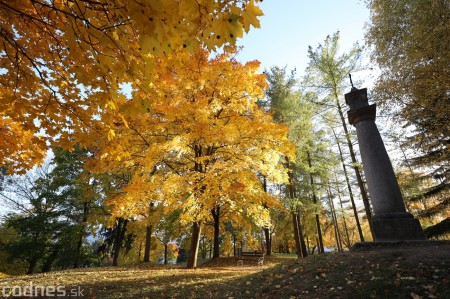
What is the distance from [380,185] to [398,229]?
125cm

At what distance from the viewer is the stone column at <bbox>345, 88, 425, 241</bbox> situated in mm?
6430

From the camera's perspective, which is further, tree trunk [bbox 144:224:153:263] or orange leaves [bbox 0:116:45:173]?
tree trunk [bbox 144:224:153:263]

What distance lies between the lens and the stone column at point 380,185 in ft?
21.1

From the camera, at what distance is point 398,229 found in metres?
6.43

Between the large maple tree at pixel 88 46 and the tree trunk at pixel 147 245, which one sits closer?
the large maple tree at pixel 88 46

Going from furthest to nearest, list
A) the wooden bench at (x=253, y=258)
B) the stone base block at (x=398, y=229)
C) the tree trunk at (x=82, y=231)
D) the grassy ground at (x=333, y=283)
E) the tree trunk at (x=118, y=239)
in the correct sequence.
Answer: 1. the tree trunk at (x=82, y=231)
2. the tree trunk at (x=118, y=239)
3. the wooden bench at (x=253, y=258)
4. the stone base block at (x=398, y=229)
5. the grassy ground at (x=333, y=283)

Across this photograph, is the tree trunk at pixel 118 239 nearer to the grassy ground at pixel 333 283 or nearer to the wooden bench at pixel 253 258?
the wooden bench at pixel 253 258

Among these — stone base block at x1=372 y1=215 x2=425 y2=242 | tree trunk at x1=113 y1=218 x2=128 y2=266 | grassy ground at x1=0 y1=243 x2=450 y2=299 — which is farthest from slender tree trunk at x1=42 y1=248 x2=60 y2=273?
stone base block at x1=372 y1=215 x2=425 y2=242

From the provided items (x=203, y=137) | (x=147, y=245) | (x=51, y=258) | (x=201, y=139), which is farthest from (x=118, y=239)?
(x=203, y=137)

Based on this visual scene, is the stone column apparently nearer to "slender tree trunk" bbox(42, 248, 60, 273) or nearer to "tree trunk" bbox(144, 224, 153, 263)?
"tree trunk" bbox(144, 224, 153, 263)

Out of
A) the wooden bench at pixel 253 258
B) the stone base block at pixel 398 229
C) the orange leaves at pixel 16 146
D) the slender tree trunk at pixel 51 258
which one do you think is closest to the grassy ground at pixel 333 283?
the stone base block at pixel 398 229

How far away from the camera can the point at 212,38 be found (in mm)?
1988

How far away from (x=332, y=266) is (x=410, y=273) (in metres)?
1.50

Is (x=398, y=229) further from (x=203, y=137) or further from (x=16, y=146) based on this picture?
(x=16, y=146)
